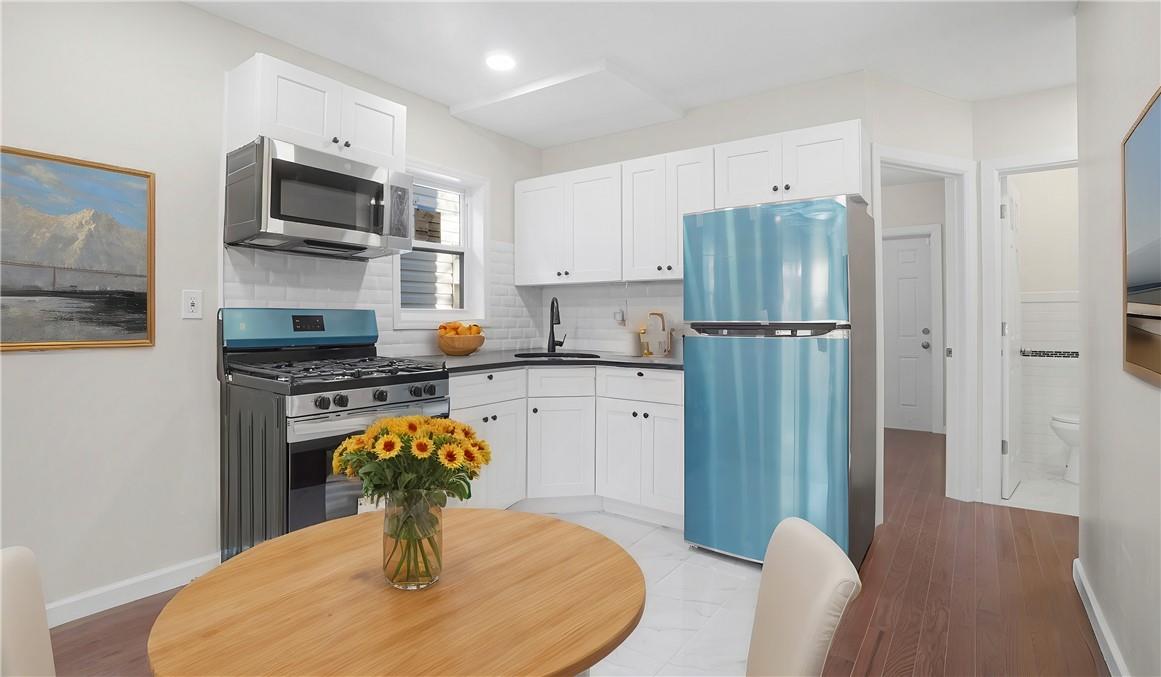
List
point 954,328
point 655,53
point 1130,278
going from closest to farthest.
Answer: point 1130,278
point 655,53
point 954,328

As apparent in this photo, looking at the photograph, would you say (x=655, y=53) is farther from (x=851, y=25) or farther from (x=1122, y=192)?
(x=1122, y=192)

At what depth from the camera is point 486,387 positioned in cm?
333

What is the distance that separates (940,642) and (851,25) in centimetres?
275

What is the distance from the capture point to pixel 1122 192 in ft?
6.07

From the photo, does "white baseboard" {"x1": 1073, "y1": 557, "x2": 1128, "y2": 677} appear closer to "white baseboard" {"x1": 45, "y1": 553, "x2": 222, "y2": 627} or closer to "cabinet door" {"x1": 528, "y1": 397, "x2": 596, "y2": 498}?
"cabinet door" {"x1": 528, "y1": 397, "x2": 596, "y2": 498}

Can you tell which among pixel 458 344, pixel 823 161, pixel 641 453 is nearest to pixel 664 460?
pixel 641 453

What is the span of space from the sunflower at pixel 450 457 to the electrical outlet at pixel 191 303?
2258mm

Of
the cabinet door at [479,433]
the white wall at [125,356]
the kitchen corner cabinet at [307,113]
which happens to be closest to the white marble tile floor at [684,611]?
the cabinet door at [479,433]

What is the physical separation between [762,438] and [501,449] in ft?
4.78

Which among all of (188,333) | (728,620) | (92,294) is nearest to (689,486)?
(728,620)

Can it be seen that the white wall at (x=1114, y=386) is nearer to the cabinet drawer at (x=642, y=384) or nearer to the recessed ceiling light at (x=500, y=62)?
the cabinet drawer at (x=642, y=384)

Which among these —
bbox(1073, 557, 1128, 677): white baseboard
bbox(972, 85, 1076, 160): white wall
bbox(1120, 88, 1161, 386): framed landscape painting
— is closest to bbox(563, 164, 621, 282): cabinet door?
bbox(972, 85, 1076, 160): white wall

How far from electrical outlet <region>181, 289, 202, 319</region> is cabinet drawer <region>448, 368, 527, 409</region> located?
3.82 ft

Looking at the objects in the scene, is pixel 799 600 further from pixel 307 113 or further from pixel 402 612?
pixel 307 113
